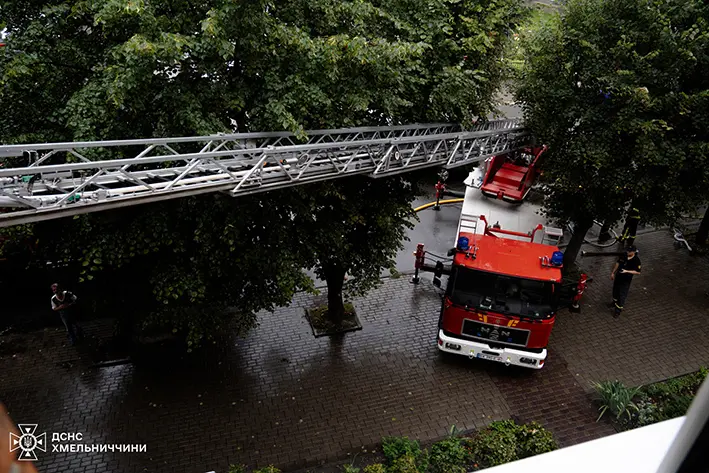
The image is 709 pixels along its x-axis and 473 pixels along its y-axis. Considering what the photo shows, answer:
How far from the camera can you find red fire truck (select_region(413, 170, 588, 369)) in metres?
10.2

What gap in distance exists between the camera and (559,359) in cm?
1190

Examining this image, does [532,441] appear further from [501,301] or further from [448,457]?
[501,301]

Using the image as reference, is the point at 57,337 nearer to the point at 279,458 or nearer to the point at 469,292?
the point at 279,458

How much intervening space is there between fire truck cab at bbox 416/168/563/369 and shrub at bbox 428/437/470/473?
2333 millimetres

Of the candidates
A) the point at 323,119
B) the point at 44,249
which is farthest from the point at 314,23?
the point at 44,249

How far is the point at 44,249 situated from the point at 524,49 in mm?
11159

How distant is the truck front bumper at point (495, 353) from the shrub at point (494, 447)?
65.9 inches

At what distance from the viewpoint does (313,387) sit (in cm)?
1089

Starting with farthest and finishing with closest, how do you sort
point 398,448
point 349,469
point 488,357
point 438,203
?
1. point 438,203
2. point 488,357
3. point 398,448
4. point 349,469

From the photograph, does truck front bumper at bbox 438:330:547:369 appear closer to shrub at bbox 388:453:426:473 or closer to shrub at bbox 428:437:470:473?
shrub at bbox 428:437:470:473

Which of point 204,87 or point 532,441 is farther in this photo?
point 532,441

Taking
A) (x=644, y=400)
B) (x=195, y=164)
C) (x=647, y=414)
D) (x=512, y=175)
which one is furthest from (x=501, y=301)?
(x=195, y=164)

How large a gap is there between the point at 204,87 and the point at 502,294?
675 centimetres
